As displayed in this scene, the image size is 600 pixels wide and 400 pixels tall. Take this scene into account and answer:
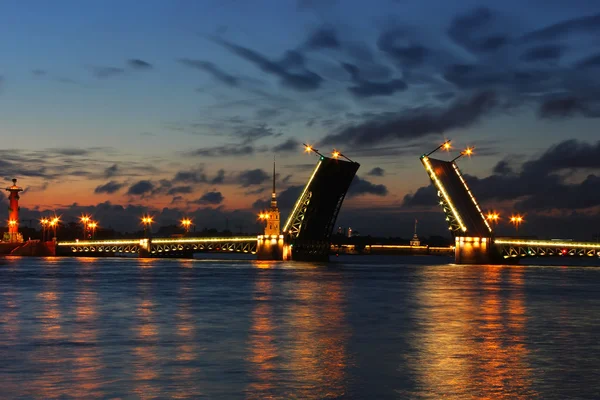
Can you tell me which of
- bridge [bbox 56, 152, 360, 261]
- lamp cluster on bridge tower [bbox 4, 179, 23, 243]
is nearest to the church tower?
bridge [bbox 56, 152, 360, 261]

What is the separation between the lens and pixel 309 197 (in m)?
Answer: 79.3

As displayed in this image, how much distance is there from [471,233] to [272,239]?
72.3 ft

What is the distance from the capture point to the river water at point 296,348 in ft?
48.3

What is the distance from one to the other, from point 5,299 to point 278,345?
1911 centimetres

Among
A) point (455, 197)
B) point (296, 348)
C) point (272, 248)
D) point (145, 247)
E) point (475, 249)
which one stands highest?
point (455, 197)

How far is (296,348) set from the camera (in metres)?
20.1

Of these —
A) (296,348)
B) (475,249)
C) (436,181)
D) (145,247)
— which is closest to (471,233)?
(475,249)

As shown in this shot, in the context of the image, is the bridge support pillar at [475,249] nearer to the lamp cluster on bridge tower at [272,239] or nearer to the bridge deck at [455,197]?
the bridge deck at [455,197]

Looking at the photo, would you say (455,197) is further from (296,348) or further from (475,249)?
(296,348)

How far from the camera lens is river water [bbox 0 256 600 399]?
14711 mm

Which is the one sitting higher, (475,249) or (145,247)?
(145,247)

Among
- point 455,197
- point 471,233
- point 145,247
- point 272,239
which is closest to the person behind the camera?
point 455,197

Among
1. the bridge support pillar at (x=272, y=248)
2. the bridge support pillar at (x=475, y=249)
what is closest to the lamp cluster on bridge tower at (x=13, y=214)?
the bridge support pillar at (x=272, y=248)

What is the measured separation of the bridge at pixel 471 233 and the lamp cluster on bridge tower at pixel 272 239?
18.7 meters
